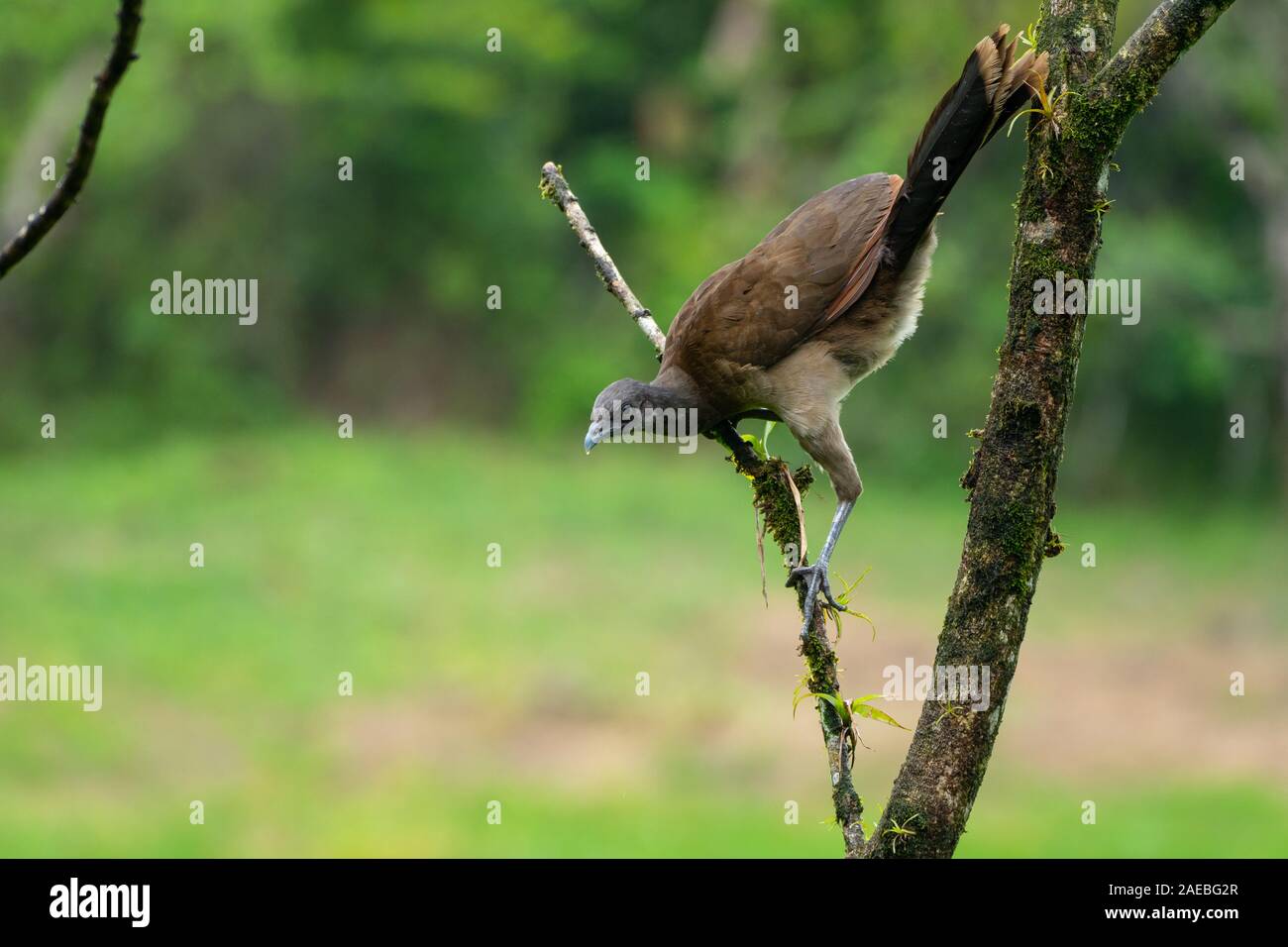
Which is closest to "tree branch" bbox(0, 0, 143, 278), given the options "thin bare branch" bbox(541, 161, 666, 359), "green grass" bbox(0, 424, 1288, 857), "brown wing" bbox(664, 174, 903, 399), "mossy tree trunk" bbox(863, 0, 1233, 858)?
"mossy tree trunk" bbox(863, 0, 1233, 858)

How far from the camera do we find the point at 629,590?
15.5 m

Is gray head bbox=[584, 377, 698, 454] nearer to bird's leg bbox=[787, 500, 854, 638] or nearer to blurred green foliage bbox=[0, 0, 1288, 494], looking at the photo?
bird's leg bbox=[787, 500, 854, 638]

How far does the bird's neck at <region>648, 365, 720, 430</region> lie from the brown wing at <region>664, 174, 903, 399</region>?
35 millimetres

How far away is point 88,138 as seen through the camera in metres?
1.51

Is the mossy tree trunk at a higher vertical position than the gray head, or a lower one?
lower

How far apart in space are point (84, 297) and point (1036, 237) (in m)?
19.3

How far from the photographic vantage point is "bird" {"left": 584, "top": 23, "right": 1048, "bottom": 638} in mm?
4238

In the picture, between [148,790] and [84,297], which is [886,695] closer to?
[148,790]

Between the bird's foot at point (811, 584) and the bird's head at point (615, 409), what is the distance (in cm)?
81

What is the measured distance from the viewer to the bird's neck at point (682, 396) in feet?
14.1

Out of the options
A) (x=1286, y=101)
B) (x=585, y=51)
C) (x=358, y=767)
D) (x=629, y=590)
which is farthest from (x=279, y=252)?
(x=1286, y=101)

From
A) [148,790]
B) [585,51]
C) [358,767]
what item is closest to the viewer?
[148,790]

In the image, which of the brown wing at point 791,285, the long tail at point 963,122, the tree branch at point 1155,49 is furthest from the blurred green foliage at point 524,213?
the tree branch at point 1155,49

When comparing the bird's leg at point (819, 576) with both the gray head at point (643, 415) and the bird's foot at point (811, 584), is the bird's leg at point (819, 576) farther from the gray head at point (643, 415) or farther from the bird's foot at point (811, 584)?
the gray head at point (643, 415)
